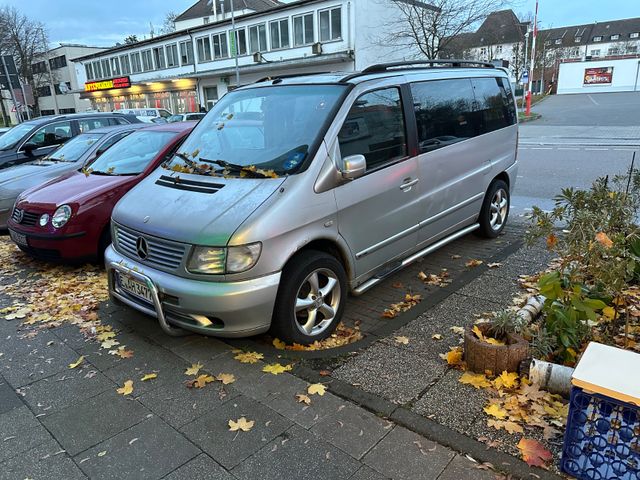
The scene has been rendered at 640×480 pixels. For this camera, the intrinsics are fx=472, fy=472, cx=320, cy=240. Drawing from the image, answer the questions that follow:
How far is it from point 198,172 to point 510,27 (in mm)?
52647

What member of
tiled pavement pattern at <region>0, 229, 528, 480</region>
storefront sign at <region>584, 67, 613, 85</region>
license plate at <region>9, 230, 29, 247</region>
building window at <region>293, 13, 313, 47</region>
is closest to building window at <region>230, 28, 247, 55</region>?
building window at <region>293, 13, 313, 47</region>

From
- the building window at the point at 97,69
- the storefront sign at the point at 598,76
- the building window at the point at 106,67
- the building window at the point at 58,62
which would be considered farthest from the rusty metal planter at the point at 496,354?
the building window at the point at 58,62

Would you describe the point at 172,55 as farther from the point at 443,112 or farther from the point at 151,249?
the point at 151,249

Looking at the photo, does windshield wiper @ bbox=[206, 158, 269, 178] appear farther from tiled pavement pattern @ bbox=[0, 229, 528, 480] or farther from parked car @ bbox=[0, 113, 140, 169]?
parked car @ bbox=[0, 113, 140, 169]

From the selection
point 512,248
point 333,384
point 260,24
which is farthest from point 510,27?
point 333,384

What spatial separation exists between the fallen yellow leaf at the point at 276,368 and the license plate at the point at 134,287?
100 centimetres

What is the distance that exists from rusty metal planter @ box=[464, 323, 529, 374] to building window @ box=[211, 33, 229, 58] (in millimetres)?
38533

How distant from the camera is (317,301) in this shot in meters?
3.66

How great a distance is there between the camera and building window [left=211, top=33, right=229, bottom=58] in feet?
123

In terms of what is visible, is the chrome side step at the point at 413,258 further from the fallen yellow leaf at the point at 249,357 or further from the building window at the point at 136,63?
the building window at the point at 136,63

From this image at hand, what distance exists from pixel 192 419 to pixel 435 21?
2833 cm

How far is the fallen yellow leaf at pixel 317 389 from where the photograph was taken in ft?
10.2

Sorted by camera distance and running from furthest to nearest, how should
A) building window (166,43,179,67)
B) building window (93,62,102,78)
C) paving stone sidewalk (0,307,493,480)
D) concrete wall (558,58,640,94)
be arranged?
concrete wall (558,58,640,94), building window (93,62,102,78), building window (166,43,179,67), paving stone sidewalk (0,307,493,480)

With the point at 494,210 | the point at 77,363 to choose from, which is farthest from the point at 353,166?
the point at 494,210
